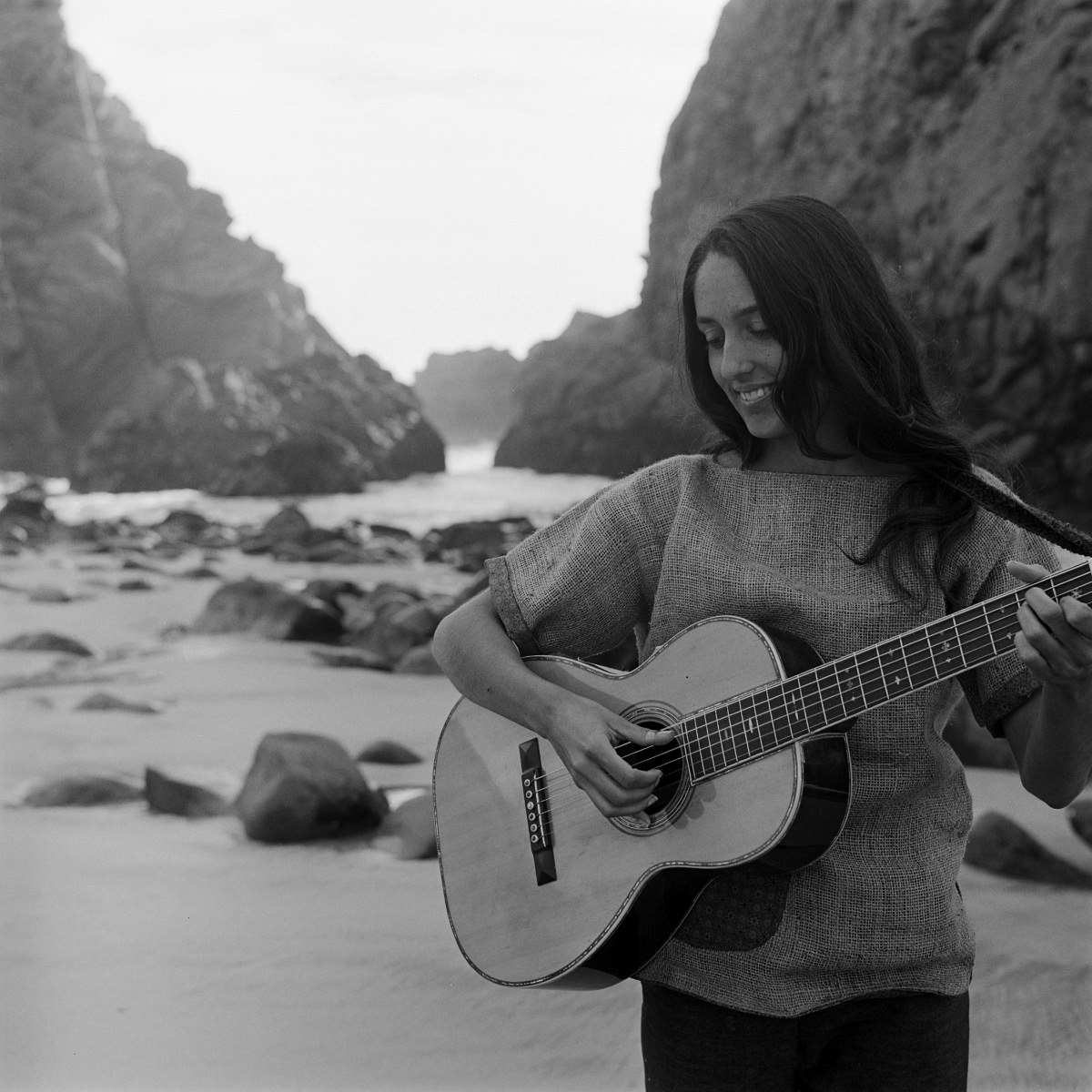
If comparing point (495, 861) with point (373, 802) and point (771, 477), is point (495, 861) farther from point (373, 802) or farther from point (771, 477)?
point (373, 802)

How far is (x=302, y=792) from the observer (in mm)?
2793

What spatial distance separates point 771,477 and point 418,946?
1452mm

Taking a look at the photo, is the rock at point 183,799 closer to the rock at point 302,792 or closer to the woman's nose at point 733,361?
the rock at point 302,792

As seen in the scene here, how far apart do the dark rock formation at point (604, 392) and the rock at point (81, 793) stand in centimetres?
622

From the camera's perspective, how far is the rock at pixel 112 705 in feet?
12.3

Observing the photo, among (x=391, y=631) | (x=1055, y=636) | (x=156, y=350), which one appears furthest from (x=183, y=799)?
(x=156, y=350)

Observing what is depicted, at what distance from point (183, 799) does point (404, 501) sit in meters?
4.66

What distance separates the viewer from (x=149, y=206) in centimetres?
709

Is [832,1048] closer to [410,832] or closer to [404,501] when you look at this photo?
[410,832]

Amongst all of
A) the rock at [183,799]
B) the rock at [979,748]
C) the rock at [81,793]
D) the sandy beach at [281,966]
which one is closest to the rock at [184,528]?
the sandy beach at [281,966]

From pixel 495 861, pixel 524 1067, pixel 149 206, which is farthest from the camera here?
pixel 149 206

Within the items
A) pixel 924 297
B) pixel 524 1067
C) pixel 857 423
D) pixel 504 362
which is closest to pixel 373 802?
pixel 524 1067

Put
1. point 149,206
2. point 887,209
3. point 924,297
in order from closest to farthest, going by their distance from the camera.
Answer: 1. point 149,206
2. point 924,297
3. point 887,209

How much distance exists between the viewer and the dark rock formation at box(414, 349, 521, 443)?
6938 mm
